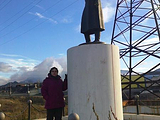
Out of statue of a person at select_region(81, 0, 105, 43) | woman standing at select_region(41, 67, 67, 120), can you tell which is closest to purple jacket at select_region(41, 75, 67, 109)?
woman standing at select_region(41, 67, 67, 120)

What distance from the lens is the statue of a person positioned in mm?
3844

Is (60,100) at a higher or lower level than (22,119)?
higher

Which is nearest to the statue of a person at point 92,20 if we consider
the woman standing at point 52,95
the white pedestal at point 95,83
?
the white pedestal at point 95,83

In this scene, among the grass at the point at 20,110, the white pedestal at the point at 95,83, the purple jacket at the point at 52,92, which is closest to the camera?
the white pedestal at the point at 95,83

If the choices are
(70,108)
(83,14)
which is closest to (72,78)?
(70,108)

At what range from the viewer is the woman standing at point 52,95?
3.47 meters

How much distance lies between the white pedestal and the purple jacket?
25 centimetres

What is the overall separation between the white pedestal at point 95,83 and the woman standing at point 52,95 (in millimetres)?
252

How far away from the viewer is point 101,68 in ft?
11.0

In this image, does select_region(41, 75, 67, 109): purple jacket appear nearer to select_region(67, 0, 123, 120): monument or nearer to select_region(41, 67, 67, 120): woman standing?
select_region(41, 67, 67, 120): woman standing

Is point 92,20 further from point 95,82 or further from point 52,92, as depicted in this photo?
point 52,92

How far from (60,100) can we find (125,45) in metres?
6.68

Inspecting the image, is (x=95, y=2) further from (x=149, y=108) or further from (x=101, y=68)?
(x=149, y=108)

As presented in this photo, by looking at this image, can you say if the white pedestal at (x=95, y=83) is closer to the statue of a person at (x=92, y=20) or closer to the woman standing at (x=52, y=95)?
the woman standing at (x=52, y=95)
